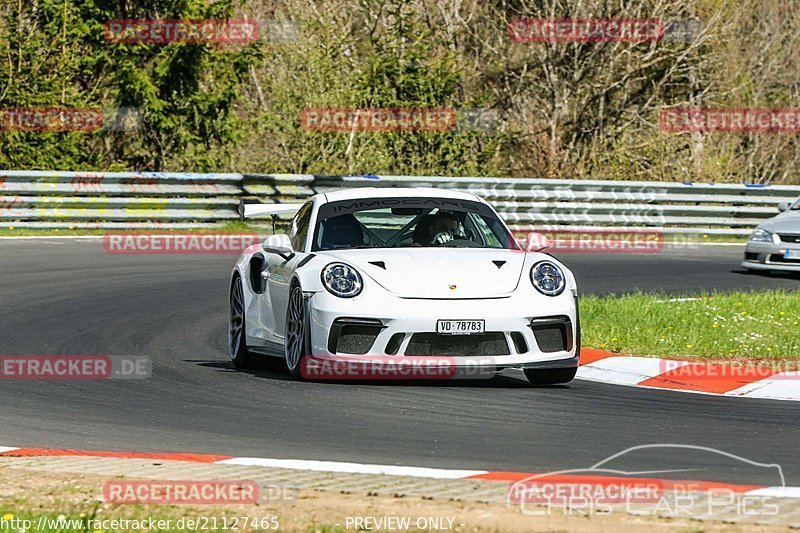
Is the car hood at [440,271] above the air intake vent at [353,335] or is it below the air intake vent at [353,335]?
above

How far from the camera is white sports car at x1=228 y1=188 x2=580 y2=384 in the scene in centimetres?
927

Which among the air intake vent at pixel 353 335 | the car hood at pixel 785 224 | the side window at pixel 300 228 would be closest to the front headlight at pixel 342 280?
the air intake vent at pixel 353 335

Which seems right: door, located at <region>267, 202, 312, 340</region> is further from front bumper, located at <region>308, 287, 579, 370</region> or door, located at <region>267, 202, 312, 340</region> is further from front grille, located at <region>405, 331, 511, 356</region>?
front grille, located at <region>405, 331, 511, 356</region>

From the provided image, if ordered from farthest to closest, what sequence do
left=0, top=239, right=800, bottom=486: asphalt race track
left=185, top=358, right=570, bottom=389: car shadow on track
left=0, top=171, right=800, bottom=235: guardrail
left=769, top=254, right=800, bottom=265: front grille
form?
left=0, top=171, right=800, bottom=235: guardrail
left=769, top=254, right=800, bottom=265: front grille
left=185, top=358, right=570, bottom=389: car shadow on track
left=0, top=239, right=800, bottom=486: asphalt race track

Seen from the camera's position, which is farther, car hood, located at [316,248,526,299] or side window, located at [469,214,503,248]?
side window, located at [469,214,503,248]

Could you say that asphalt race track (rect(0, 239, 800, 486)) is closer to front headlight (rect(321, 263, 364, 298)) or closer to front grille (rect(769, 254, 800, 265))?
front headlight (rect(321, 263, 364, 298))

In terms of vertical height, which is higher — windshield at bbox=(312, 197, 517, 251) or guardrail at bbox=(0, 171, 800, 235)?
windshield at bbox=(312, 197, 517, 251)

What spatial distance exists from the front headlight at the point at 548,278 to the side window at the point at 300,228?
1804 millimetres

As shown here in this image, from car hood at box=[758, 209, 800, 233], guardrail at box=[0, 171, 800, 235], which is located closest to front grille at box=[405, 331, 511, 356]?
car hood at box=[758, 209, 800, 233]

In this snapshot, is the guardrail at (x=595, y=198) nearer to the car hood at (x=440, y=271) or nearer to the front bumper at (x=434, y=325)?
the car hood at (x=440, y=271)

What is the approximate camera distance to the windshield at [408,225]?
408 inches

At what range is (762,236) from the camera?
772 inches

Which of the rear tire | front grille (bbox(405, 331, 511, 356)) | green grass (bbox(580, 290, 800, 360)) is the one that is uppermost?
front grille (bbox(405, 331, 511, 356))

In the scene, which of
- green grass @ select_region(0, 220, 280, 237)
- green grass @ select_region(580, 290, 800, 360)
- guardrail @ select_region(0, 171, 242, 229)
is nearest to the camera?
green grass @ select_region(580, 290, 800, 360)
